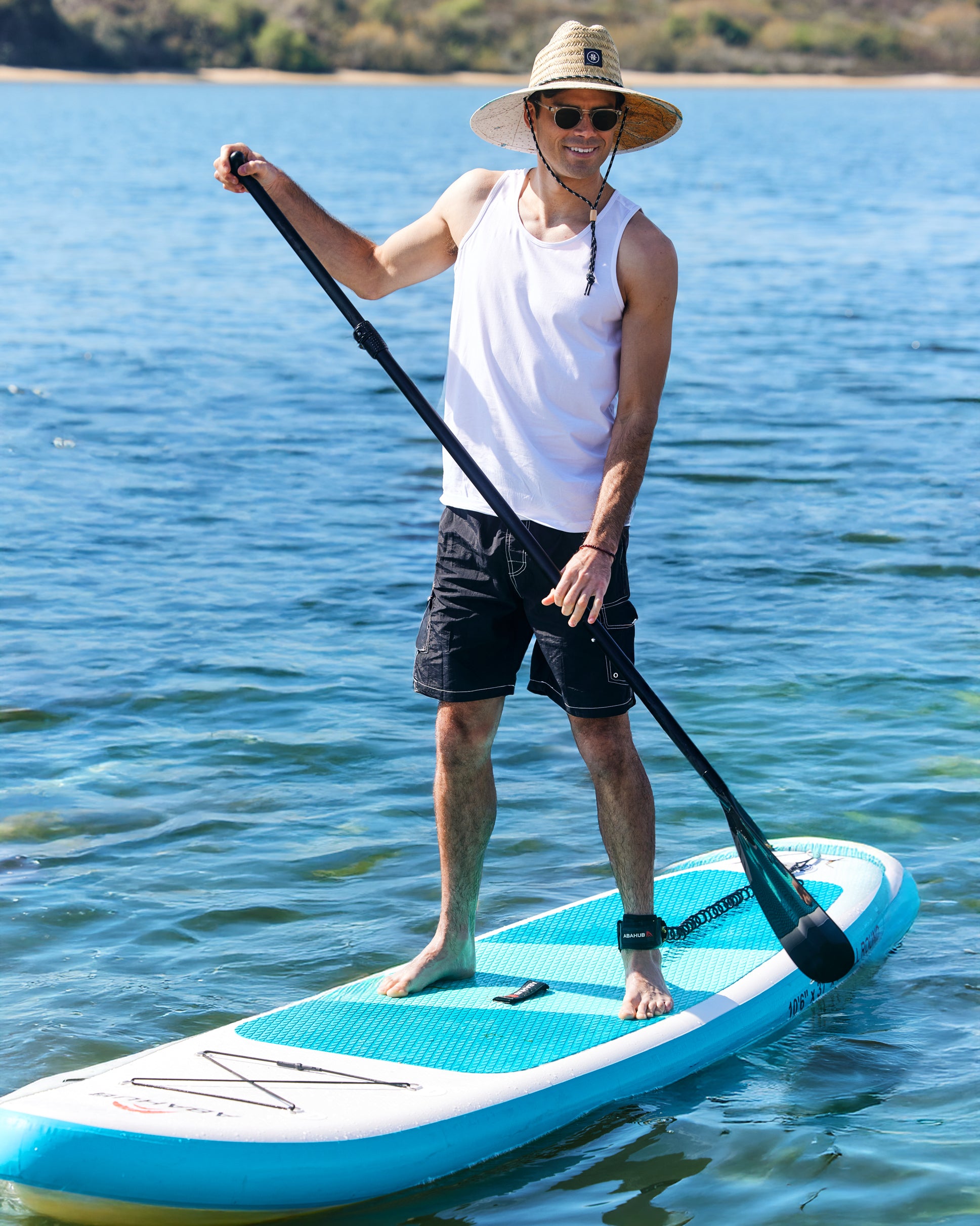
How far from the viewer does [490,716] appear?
416cm

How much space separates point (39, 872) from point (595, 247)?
297cm

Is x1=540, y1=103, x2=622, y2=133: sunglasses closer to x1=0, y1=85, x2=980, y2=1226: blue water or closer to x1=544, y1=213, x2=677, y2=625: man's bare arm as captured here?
x1=544, y1=213, x2=677, y2=625: man's bare arm

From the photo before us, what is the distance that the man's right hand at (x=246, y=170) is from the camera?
409cm

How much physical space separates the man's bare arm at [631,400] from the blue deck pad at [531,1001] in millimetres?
1050

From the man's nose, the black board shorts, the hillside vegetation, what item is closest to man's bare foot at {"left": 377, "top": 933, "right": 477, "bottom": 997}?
the black board shorts

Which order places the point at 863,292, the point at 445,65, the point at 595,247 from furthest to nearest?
1. the point at 445,65
2. the point at 863,292
3. the point at 595,247

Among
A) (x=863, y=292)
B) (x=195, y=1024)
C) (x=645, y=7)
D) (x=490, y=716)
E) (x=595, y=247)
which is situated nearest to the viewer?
(x=595, y=247)

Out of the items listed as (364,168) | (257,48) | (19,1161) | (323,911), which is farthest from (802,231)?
(257,48)

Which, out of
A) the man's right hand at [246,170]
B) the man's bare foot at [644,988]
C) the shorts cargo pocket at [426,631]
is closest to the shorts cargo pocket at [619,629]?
the shorts cargo pocket at [426,631]

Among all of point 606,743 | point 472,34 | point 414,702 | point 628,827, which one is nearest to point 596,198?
point 606,743

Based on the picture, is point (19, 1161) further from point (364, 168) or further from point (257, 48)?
point (257, 48)

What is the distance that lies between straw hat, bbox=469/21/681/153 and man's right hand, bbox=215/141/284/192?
1.78 ft

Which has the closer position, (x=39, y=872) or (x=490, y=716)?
(x=490, y=716)

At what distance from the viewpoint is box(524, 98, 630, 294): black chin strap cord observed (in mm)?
3811
